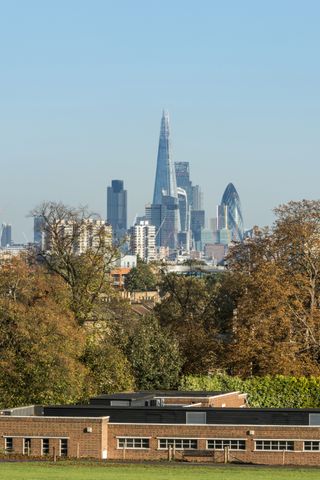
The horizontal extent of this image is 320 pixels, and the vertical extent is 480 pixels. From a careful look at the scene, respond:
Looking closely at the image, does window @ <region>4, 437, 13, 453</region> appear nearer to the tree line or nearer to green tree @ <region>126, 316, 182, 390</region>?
the tree line

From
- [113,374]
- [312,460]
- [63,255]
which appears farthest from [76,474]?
[63,255]

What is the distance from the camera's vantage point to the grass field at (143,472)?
5416 cm

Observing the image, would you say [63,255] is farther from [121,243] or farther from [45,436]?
[45,436]

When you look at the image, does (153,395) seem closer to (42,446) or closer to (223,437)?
(42,446)

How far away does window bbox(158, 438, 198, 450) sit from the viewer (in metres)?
65.9

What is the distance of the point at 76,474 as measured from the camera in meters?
55.3

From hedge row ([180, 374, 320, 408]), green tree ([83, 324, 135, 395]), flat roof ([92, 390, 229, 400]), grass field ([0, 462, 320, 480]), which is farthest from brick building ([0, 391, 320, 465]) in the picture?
hedge row ([180, 374, 320, 408])

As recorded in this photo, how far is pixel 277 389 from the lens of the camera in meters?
90.6

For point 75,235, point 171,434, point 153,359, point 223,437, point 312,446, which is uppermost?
point 75,235

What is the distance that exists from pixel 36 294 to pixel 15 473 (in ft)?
99.6

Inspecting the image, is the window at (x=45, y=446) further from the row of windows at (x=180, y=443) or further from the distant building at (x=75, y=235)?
the distant building at (x=75, y=235)

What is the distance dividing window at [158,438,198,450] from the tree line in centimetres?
1709

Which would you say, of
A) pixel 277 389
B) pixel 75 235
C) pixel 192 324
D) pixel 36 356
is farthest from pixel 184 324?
pixel 36 356

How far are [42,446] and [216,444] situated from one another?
8.35 meters
